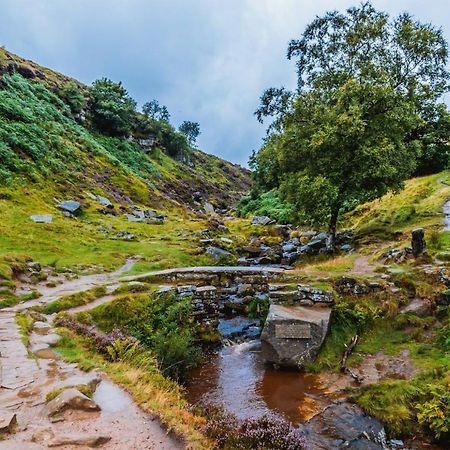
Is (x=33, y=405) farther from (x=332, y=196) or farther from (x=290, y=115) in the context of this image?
(x=290, y=115)

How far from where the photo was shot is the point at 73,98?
67.1 metres

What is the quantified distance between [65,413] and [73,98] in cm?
6916

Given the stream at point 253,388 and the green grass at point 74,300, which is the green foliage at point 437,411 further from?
the green grass at point 74,300

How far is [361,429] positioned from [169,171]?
79.2 metres

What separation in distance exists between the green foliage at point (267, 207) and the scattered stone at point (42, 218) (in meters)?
23.6

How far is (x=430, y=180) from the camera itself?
3509cm

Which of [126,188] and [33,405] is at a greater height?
[126,188]

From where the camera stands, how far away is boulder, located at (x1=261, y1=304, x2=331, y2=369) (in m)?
13.5

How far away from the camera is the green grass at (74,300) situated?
48.8 ft

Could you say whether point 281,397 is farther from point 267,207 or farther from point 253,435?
point 267,207

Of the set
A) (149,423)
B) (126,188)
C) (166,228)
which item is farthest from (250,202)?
(149,423)

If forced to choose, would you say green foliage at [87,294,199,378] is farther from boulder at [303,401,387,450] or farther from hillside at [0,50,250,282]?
hillside at [0,50,250,282]

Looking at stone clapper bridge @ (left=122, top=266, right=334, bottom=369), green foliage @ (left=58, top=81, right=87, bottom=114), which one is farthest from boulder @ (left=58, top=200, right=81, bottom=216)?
green foliage @ (left=58, top=81, right=87, bottom=114)

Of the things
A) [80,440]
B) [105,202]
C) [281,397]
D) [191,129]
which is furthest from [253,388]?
[191,129]
